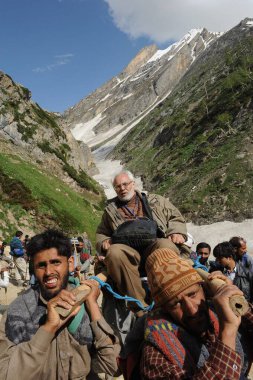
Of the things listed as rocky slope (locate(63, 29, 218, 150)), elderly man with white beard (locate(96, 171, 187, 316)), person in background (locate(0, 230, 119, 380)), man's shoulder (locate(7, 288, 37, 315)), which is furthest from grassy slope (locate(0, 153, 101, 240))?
rocky slope (locate(63, 29, 218, 150))

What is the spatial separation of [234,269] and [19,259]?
33.7ft

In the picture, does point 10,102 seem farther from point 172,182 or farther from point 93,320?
point 93,320

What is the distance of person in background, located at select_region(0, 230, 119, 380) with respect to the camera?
2521 millimetres

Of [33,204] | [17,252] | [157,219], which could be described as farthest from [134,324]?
[33,204]

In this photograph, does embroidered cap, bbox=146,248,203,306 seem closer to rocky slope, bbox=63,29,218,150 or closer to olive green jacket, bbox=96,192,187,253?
olive green jacket, bbox=96,192,187,253

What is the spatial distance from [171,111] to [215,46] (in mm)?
54530

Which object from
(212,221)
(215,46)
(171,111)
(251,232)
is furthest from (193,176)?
(215,46)

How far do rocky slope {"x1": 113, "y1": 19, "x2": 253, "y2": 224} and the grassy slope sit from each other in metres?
15.5

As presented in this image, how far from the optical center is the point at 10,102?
125 feet

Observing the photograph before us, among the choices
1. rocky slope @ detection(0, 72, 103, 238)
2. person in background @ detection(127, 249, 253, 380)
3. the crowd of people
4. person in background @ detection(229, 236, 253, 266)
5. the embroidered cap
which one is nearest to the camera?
person in background @ detection(127, 249, 253, 380)

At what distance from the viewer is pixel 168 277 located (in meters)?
2.56

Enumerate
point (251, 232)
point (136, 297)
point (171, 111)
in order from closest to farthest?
point (136, 297)
point (251, 232)
point (171, 111)

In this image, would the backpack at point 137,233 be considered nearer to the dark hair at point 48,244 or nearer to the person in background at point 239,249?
the dark hair at point 48,244

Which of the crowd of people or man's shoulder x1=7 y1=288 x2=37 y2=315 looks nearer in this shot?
the crowd of people
